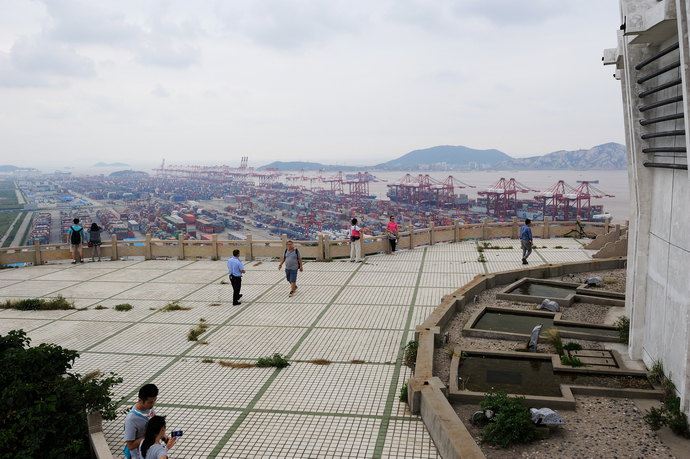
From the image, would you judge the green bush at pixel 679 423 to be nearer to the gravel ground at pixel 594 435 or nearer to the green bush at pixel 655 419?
the green bush at pixel 655 419

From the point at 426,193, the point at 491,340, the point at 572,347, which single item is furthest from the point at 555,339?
the point at 426,193

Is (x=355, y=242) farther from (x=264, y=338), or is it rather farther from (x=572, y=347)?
(x=572, y=347)

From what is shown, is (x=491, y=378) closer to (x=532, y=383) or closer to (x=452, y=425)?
(x=532, y=383)

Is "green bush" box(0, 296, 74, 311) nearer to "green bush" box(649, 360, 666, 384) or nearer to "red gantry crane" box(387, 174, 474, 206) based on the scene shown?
"green bush" box(649, 360, 666, 384)

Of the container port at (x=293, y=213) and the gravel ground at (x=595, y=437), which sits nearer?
the gravel ground at (x=595, y=437)

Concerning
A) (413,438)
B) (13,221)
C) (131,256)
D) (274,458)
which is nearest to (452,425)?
(413,438)

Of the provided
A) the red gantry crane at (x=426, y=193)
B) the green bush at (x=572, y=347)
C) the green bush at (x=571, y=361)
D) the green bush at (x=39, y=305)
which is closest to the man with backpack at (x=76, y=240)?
the green bush at (x=39, y=305)
